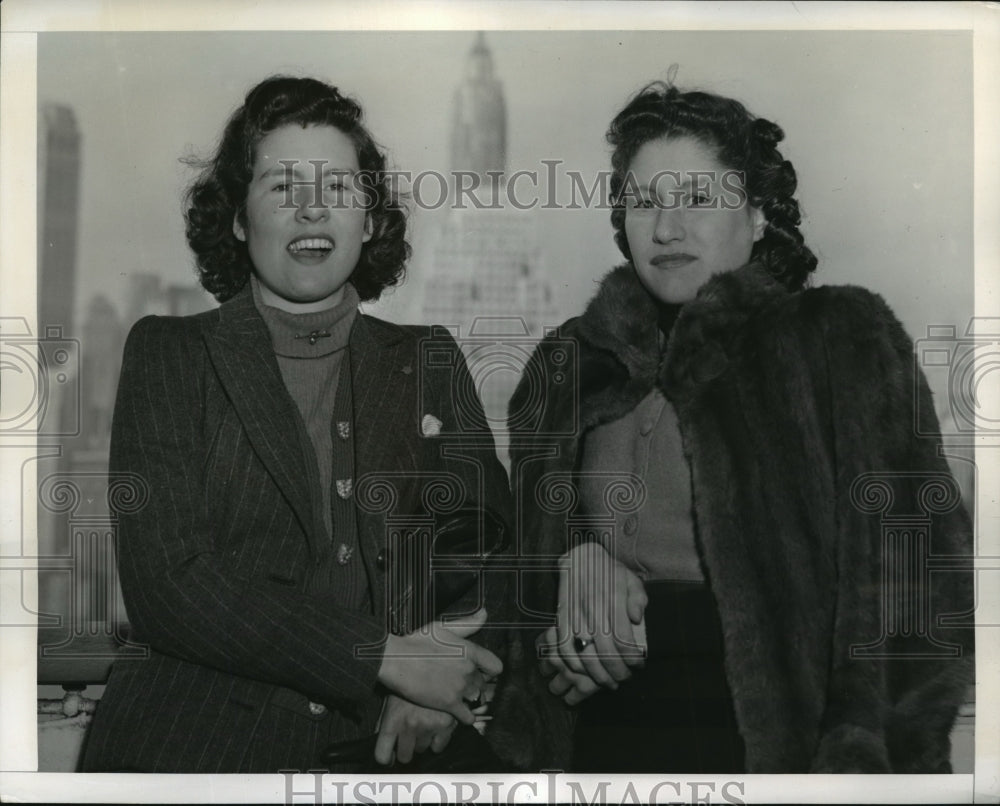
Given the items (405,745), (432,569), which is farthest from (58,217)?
(405,745)

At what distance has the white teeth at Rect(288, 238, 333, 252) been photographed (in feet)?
10.1

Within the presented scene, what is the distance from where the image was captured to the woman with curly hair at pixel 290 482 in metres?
3.00

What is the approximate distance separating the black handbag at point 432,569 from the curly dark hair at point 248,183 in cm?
64

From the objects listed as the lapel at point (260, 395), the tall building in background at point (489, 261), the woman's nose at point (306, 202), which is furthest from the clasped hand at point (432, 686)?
the woman's nose at point (306, 202)

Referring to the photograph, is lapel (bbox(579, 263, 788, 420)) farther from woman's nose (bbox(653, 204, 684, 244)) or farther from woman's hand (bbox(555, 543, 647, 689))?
woman's hand (bbox(555, 543, 647, 689))

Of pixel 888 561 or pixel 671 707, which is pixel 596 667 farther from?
pixel 888 561

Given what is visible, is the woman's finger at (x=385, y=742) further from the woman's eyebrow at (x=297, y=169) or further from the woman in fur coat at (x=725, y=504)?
the woman's eyebrow at (x=297, y=169)

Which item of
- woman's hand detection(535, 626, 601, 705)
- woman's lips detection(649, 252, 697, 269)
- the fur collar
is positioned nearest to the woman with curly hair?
woman's hand detection(535, 626, 601, 705)

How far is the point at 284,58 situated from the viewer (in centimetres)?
311

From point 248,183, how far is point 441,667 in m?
1.33

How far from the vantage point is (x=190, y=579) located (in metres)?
2.97

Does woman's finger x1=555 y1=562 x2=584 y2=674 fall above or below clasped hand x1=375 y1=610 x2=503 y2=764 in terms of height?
above

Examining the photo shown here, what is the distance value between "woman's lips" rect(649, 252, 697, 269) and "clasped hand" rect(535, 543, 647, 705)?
732mm

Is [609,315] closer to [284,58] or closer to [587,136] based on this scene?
[587,136]
